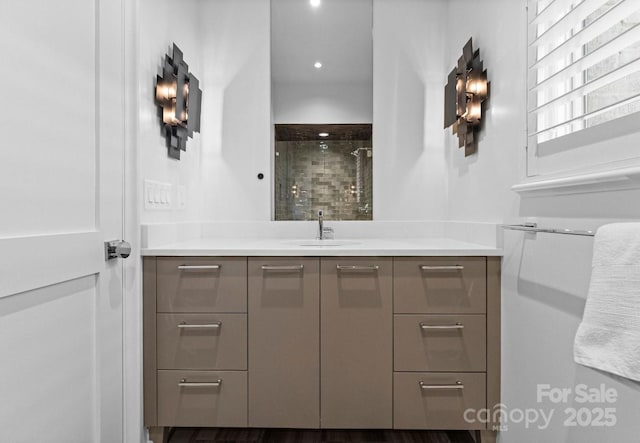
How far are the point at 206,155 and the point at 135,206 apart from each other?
813 millimetres

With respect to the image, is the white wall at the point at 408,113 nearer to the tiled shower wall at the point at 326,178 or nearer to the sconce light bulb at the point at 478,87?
the tiled shower wall at the point at 326,178

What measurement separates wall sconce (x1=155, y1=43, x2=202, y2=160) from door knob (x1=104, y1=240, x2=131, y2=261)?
26.4 inches

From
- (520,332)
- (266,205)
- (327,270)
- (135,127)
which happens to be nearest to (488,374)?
(520,332)

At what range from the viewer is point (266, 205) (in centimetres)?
224

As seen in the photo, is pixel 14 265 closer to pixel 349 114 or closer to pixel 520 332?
pixel 520 332

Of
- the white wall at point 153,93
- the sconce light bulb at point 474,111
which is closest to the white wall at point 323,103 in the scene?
the white wall at point 153,93

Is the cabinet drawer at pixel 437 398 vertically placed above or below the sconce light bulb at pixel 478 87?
below

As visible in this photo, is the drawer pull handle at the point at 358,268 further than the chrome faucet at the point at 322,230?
No

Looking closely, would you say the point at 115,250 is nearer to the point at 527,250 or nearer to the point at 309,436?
the point at 309,436

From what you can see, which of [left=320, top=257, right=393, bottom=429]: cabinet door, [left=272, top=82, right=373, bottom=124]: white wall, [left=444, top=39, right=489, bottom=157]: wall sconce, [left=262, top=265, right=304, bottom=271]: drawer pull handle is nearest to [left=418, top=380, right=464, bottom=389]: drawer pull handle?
[left=320, top=257, right=393, bottom=429]: cabinet door

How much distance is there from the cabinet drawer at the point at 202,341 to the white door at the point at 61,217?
0.20 metres

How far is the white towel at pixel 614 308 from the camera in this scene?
749 millimetres

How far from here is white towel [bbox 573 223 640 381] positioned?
749mm

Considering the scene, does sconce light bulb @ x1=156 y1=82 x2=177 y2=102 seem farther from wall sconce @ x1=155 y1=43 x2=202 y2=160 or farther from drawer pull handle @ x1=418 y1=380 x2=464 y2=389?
drawer pull handle @ x1=418 y1=380 x2=464 y2=389
